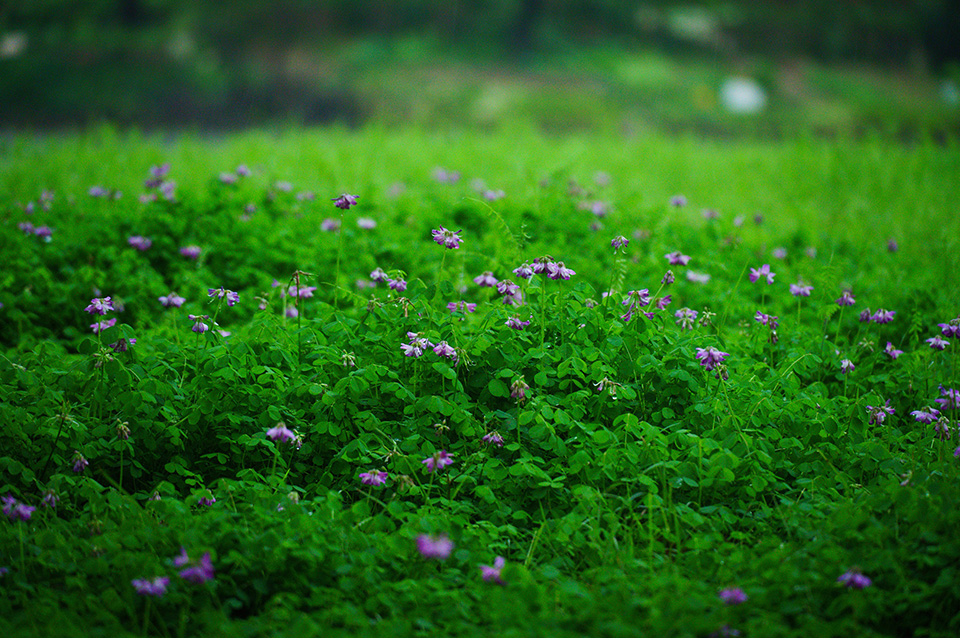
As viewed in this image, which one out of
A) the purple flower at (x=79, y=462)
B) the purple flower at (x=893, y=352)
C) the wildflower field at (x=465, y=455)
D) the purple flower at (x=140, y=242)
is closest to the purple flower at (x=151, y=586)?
the wildflower field at (x=465, y=455)

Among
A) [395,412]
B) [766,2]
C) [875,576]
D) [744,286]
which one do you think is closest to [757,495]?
[875,576]

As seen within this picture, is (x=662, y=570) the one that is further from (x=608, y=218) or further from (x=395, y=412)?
(x=608, y=218)

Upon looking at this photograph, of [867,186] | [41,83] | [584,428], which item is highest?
[584,428]

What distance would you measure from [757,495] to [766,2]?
13407mm

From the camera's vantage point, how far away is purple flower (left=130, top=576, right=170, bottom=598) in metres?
1.99

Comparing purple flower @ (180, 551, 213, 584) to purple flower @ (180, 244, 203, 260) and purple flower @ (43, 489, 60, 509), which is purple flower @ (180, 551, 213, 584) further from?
purple flower @ (180, 244, 203, 260)

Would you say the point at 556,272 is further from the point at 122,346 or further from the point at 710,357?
the point at 122,346

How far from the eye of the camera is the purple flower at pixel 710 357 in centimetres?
258

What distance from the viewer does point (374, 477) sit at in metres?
2.39

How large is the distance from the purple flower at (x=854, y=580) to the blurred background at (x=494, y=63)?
30.5 ft

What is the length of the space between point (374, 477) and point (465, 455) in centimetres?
36

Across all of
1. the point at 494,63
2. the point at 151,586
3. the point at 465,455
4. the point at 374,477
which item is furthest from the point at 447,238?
the point at 494,63

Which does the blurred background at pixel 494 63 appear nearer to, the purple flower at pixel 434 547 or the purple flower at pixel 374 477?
the purple flower at pixel 374 477

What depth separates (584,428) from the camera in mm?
2514
